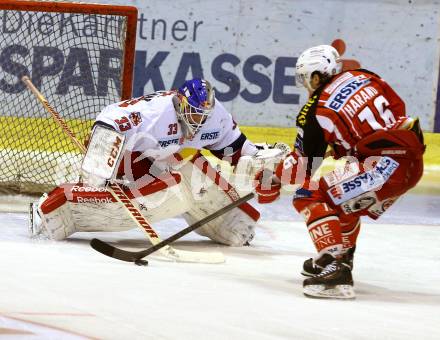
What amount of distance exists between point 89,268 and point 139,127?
2.75 ft

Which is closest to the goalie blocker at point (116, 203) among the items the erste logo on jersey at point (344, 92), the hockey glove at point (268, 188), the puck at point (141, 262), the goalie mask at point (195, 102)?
the goalie mask at point (195, 102)

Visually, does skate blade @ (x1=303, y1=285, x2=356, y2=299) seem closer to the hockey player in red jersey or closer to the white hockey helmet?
the hockey player in red jersey

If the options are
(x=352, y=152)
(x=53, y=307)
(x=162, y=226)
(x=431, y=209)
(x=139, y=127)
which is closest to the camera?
(x=53, y=307)

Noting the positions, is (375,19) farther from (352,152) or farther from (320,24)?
(352,152)

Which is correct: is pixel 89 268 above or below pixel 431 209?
above

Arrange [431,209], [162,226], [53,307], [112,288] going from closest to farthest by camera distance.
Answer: [53,307]
[112,288]
[162,226]
[431,209]

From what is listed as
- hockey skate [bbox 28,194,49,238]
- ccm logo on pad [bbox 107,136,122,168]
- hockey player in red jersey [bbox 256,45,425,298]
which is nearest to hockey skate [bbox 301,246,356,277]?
hockey player in red jersey [bbox 256,45,425,298]

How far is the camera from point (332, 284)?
3.76 metres

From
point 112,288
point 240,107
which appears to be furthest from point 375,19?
point 112,288

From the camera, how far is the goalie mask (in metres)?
4.60

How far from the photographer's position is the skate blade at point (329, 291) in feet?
12.3

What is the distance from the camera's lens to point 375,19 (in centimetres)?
784

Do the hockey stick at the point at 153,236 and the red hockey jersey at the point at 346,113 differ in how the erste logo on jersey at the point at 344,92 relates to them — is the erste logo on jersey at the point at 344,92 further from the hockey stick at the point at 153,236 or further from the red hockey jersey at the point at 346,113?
the hockey stick at the point at 153,236

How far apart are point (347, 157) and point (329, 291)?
46cm
